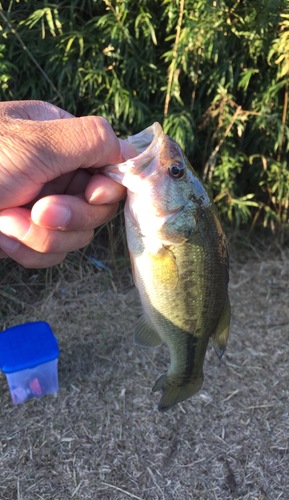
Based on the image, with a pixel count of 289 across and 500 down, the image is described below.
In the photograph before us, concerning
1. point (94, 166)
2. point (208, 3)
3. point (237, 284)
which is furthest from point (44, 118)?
point (237, 284)

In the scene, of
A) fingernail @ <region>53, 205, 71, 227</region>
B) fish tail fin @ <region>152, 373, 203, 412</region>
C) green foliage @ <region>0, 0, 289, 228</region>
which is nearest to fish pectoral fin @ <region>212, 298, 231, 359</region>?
fish tail fin @ <region>152, 373, 203, 412</region>

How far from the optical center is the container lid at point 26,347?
2.67 m

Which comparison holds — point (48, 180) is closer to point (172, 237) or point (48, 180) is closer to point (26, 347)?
point (172, 237)

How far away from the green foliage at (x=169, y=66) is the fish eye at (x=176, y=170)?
2.01 metres

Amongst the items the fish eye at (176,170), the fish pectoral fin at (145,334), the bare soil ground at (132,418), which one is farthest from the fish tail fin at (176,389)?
the bare soil ground at (132,418)

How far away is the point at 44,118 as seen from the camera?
5.28ft

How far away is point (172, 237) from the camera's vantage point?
4.71 ft

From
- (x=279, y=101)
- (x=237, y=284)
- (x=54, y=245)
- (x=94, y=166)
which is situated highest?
(x=94, y=166)

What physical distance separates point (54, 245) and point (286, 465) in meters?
1.78

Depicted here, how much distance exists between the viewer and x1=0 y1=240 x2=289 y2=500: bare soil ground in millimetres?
2445

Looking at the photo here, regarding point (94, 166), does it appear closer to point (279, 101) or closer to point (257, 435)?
point (257, 435)

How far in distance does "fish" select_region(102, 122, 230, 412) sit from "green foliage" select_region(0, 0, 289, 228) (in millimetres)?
2016

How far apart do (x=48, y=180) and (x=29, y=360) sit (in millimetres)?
1495

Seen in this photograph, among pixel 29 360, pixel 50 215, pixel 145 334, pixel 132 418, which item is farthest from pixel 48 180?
pixel 132 418
